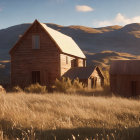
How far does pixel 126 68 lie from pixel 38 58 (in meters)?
10.2

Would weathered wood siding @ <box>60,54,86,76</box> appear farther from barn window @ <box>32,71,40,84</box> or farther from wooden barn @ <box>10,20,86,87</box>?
barn window @ <box>32,71,40,84</box>

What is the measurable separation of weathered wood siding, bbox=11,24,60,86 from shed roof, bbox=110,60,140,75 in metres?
6.87

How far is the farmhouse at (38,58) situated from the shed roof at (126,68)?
5374mm

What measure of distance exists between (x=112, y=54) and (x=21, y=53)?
66.1 m

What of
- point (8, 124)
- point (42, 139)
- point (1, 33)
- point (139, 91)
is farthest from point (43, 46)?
point (1, 33)

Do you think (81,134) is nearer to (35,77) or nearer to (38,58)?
(38,58)

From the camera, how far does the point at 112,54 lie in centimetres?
8794

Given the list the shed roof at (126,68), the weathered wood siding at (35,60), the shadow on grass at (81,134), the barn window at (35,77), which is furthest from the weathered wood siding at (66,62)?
the shadow on grass at (81,134)

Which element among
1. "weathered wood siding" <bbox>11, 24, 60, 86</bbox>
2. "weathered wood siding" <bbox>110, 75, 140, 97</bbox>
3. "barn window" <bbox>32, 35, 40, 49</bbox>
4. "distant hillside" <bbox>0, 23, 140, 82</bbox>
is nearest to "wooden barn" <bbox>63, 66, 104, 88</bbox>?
"weathered wood siding" <bbox>11, 24, 60, 86</bbox>

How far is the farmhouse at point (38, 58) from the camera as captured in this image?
80.3 ft

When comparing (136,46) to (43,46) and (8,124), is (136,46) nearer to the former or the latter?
(43,46)

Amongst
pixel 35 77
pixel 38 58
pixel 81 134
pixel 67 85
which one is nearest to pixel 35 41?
pixel 38 58

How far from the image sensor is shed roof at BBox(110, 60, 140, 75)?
18875 mm

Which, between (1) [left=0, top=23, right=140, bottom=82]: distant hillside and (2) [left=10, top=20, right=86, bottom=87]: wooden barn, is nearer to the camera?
(2) [left=10, top=20, right=86, bottom=87]: wooden barn
